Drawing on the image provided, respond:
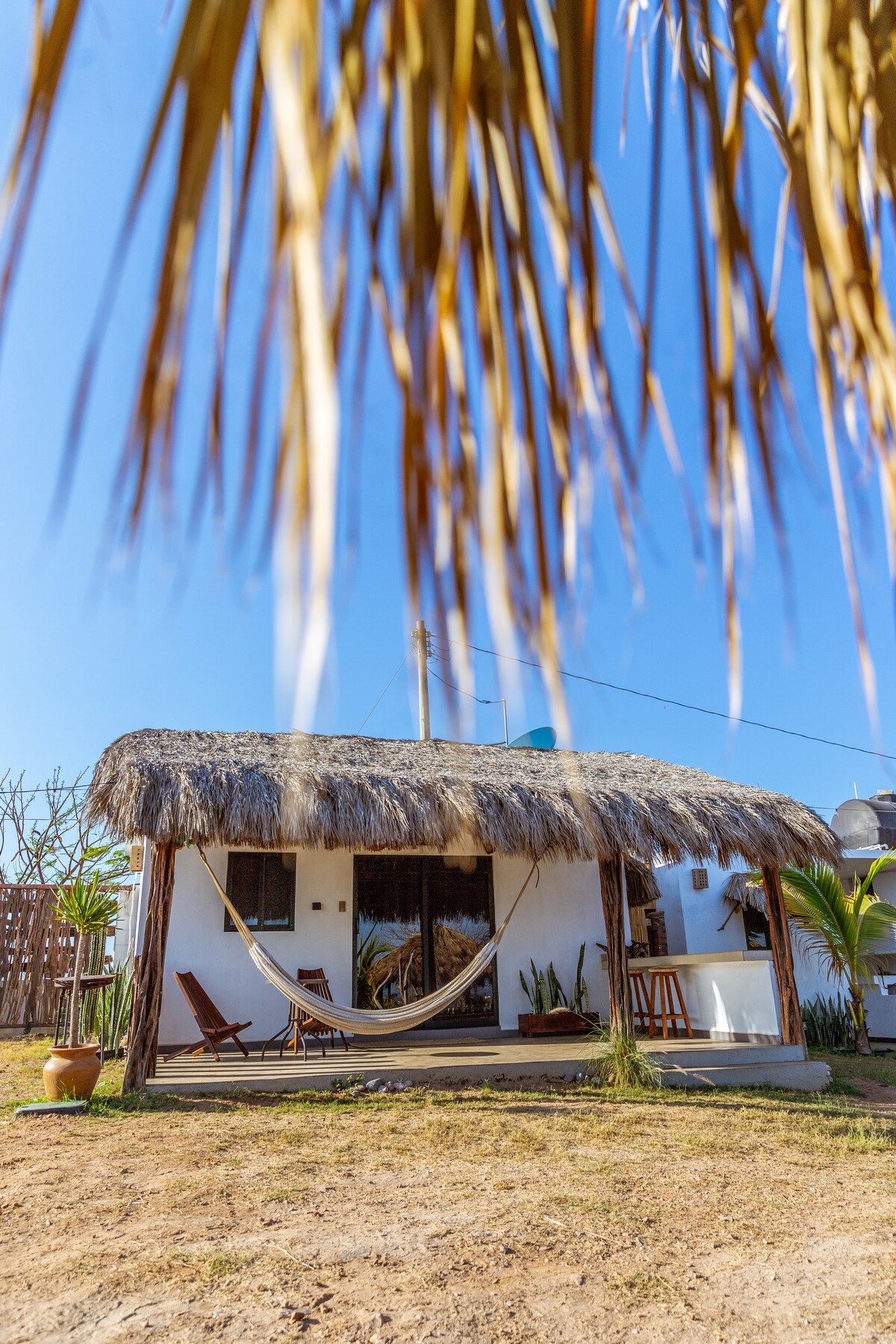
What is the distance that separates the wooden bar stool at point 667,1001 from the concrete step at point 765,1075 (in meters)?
0.97

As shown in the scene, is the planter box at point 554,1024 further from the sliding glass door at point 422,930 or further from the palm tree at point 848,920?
the palm tree at point 848,920

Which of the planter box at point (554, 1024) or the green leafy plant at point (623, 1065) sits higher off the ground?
the planter box at point (554, 1024)

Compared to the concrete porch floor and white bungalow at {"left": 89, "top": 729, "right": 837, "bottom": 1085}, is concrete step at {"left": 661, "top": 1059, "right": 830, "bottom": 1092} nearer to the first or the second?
the concrete porch floor

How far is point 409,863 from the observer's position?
26.9ft

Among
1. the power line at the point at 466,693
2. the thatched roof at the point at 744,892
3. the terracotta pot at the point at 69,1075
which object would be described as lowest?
the terracotta pot at the point at 69,1075

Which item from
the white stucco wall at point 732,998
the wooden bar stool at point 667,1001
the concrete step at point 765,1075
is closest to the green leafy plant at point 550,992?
the wooden bar stool at point 667,1001

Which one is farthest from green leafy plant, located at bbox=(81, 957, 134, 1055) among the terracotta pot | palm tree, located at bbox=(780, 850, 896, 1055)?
palm tree, located at bbox=(780, 850, 896, 1055)

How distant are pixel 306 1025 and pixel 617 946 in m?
2.45

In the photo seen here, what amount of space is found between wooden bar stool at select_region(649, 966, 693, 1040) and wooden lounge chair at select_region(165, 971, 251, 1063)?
3.54m

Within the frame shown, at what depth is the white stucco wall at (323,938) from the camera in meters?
7.27

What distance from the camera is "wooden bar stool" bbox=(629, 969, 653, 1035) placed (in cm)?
790

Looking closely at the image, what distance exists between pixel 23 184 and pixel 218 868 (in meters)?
7.72

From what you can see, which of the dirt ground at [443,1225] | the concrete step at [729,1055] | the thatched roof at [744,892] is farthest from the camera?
the thatched roof at [744,892]

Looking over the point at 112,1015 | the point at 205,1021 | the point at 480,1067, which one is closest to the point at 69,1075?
the point at 205,1021
